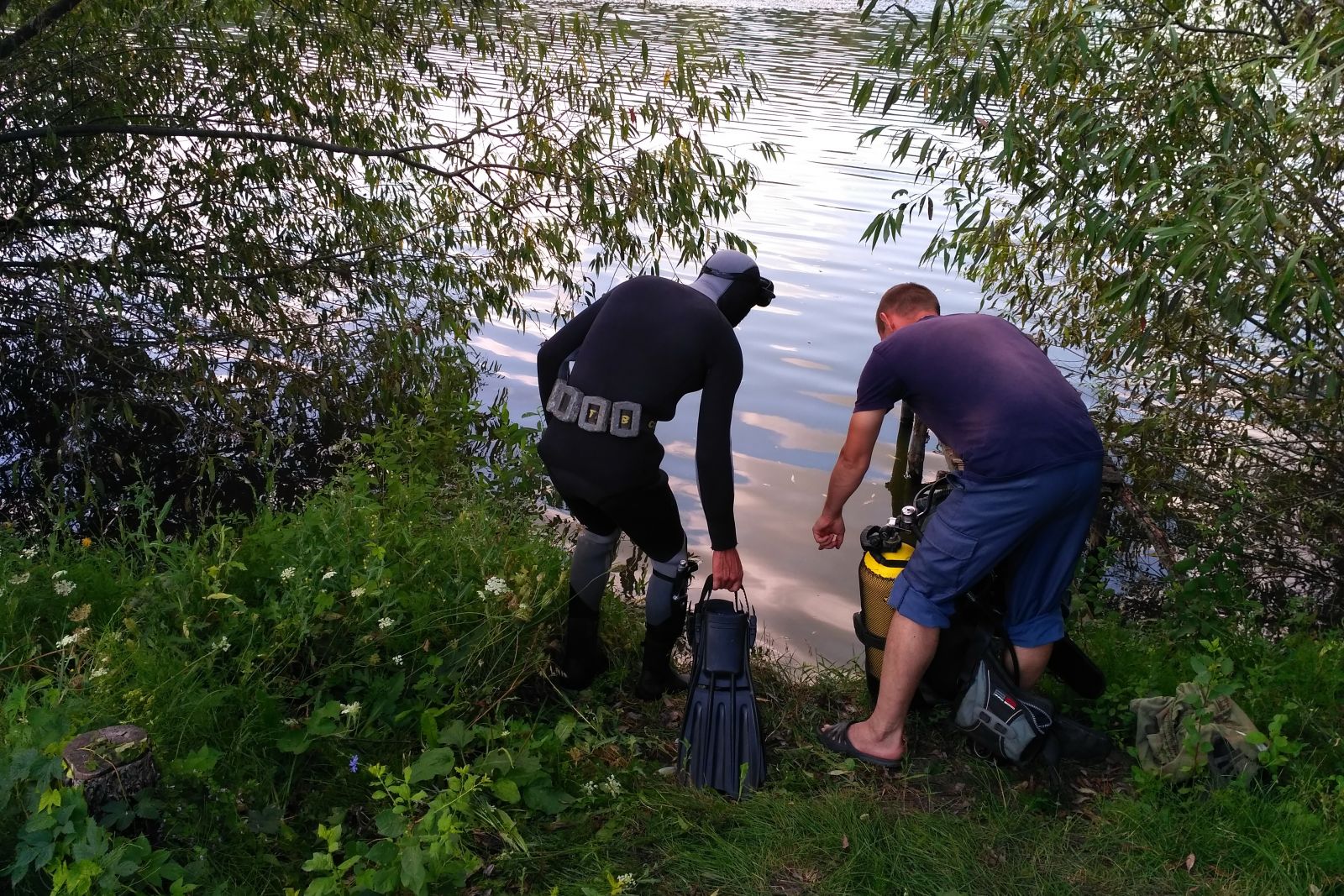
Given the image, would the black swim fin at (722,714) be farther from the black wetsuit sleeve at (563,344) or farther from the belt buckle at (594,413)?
the black wetsuit sleeve at (563,344)

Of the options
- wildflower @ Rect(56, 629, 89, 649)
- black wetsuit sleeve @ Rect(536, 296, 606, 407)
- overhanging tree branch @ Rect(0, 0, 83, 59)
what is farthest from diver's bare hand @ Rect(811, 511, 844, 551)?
overhanging tree branch @ Rect(0, 0, 83, 59)

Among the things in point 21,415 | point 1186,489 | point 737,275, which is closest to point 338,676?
point 737,275

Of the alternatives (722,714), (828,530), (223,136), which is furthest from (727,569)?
(223,136)

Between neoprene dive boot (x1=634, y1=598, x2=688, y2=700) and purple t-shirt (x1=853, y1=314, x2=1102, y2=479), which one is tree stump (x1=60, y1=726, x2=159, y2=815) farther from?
purple t-shirt (x1=853, y1=314, x2=1102, y2=479)

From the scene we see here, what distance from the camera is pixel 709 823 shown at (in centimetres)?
367

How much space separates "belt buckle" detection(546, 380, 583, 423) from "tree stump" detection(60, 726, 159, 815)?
177 centimetres

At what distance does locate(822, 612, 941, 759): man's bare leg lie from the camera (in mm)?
4027

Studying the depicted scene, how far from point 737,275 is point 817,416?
5493mm

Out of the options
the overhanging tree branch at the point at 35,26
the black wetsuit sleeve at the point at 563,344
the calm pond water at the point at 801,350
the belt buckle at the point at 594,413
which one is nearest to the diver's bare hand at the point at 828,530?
the belt buckle at the point at 594,413

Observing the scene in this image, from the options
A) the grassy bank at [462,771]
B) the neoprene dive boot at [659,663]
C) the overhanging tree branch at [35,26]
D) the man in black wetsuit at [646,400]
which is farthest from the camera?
the overhanging tree branch at [35,26]

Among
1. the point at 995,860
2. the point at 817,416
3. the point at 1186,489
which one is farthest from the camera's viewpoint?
the point at 817,416

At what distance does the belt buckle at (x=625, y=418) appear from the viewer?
408cm

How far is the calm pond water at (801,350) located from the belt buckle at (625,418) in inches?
98.7

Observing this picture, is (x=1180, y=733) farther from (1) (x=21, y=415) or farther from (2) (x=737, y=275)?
(1) (x=21, y=415)
